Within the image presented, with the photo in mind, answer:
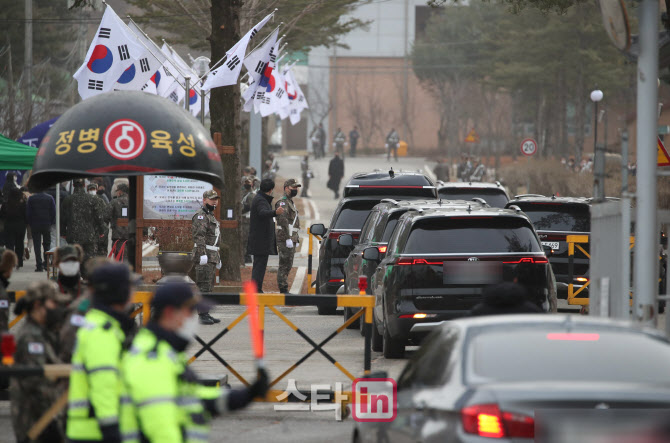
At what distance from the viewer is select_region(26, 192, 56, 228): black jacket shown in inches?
1012

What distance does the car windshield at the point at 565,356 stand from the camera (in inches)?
210

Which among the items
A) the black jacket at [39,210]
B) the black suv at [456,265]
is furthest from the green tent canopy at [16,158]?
the black suv at [456,265]

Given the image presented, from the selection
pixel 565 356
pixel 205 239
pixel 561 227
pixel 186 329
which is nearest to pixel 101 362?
pixel 186 329

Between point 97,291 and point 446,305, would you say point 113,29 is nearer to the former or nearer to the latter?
point 446,305

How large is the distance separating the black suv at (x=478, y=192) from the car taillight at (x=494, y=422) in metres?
17.0

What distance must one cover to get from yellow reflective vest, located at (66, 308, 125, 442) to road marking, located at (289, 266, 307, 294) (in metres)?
16.6

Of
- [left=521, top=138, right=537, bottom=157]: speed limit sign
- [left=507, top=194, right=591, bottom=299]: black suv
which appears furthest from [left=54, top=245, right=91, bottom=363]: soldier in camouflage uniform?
[left=521, top=138, right=537, bottom=157]: speed limit sign

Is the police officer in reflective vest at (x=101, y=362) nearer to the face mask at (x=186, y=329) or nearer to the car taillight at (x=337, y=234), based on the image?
the face mask at (x=186, y=329)

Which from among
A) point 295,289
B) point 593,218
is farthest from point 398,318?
point 295,289

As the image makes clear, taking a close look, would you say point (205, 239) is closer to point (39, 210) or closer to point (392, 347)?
point (392, 347)

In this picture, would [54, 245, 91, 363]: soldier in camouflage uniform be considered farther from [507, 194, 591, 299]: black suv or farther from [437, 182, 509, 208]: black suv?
[437, 182, 509, 208]: black suv

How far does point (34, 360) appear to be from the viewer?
694 cm

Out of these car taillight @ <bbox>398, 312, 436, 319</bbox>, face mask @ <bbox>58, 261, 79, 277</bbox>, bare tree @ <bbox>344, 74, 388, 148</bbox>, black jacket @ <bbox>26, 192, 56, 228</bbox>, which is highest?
bare tree @ <bbox>344, 74, 388, 148</bbox>

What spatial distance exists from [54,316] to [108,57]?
49.9ft
